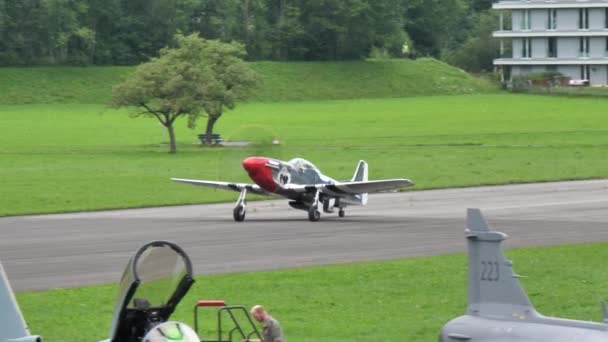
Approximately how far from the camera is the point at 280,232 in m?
40.9

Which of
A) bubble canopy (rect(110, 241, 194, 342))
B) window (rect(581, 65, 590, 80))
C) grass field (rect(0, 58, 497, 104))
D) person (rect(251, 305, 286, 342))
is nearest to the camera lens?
bubble canopy (rect(110, 241, 194, 342))

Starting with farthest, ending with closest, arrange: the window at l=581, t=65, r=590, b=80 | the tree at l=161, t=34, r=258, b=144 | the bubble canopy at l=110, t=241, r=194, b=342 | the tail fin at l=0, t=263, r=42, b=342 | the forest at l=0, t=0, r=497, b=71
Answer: the window at l=581, t=65, r=590, b=80 → the forest at l=0, t=0, r=497, b=71 → the tree at l=161, t=34, r=258, b=144 → the bubble canopy at l=110, t=241, r=194, b=342 → the tail fin at l=0, t=263, r=42, b=342

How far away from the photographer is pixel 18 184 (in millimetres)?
56969

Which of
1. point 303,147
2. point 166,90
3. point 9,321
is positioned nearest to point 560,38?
point 303,147

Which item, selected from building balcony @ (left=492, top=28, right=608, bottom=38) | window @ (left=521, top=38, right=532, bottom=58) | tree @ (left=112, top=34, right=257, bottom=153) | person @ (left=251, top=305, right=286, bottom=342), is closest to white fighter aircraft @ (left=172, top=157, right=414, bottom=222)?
person @ (left=251, top=305, right=286, bottom=342)

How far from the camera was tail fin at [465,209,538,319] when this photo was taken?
770 inches

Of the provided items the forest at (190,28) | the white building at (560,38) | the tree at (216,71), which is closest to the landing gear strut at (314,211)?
the tree at (216,71)

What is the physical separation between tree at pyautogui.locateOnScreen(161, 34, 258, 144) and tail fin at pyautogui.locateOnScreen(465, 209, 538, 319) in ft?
182

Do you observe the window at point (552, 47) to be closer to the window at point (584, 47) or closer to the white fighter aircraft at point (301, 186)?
the window at point (584, 47)

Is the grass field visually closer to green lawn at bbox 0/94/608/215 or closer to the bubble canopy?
green lawn at bbox 0/94/608/215

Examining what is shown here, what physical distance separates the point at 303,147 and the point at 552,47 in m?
93.6

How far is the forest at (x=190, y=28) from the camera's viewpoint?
145 meters

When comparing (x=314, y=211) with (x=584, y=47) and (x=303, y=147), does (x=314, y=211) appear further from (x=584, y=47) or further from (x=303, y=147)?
(x=584, y=47)

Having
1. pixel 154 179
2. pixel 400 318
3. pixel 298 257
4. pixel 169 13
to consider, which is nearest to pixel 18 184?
pixel 154 179
